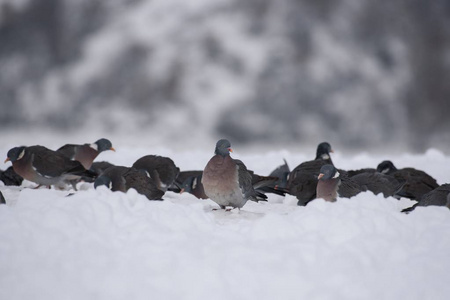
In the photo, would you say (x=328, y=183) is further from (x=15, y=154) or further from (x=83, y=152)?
(x=83, y=152)

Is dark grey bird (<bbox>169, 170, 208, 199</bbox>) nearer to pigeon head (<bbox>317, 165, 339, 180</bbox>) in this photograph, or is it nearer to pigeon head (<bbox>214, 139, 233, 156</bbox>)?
pigeon head (<bbox>214, 139, 233, 156</bbox>)

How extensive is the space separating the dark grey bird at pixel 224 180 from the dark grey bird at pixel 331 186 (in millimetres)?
1205

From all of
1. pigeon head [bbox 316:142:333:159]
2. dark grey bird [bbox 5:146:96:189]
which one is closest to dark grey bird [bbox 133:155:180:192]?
dark grey bird [bbox 5:146:96:189]

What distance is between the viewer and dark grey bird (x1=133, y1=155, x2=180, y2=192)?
1056 centimetres

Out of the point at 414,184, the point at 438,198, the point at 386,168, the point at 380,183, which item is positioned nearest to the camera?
the point at 438,198

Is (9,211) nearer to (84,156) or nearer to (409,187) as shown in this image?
(84,156)

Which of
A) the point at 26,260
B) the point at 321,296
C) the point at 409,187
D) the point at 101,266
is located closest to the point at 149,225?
the point at 101,266

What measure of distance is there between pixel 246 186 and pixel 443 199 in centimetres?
268

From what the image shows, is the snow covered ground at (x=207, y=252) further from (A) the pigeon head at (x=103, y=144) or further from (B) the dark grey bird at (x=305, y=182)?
(A) the pigeon head at (x=103, y=144)

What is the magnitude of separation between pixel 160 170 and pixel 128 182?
2.26m

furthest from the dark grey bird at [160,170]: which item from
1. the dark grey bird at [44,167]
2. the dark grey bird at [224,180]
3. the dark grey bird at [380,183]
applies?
the dark grey bird at [380,183]

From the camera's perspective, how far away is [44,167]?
32.2 ft

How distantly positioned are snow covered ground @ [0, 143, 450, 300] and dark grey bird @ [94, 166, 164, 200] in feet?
6.03

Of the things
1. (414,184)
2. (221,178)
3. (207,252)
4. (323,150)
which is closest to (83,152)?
(221,178)
